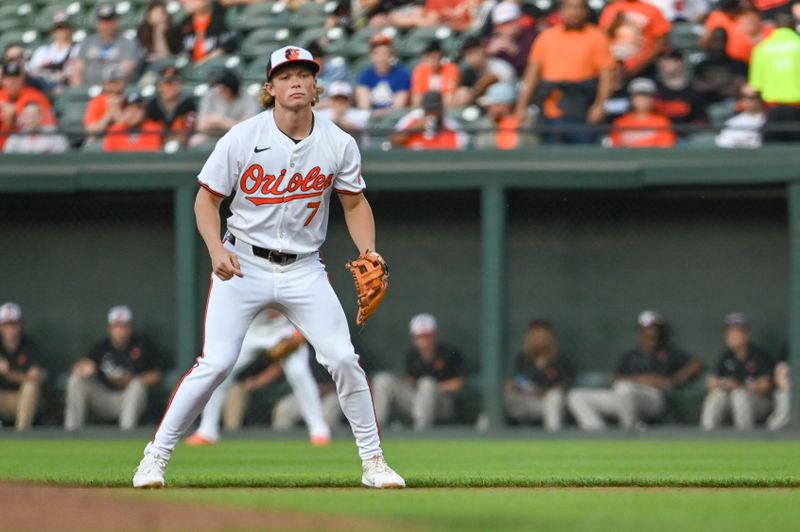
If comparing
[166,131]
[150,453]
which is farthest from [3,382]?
[150,453]

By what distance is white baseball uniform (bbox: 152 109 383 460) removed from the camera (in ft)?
18.5

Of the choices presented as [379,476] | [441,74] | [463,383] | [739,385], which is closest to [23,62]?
[441,74]

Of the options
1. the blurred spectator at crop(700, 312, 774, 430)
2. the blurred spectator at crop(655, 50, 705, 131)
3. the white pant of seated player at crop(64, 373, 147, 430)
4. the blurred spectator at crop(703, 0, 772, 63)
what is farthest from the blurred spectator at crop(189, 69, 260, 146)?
the blurred spectator at crop(700, 312, 774, 430)

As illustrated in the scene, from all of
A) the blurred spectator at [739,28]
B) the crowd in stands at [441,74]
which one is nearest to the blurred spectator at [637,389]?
the crowd in stands at [441,74]

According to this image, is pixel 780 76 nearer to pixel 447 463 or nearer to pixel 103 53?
pixel 447 463

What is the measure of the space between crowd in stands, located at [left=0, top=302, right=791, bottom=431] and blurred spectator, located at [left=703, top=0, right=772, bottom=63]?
2049 mm

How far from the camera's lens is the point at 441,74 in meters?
12.0

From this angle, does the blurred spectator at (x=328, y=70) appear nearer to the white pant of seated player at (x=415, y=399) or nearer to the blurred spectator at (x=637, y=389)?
the white pant of seated player at (x=415, y=399)

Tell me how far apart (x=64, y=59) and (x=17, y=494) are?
341 inches

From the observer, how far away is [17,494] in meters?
5.19

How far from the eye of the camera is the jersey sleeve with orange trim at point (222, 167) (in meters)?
5.68

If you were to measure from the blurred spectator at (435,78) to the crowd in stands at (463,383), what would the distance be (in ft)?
5.81

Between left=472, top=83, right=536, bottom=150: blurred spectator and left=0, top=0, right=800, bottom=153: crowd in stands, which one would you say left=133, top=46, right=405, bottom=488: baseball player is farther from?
→ left=472, top=83, right=536, bottom=150: blurred spectator

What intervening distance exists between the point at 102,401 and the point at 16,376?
0.74m
